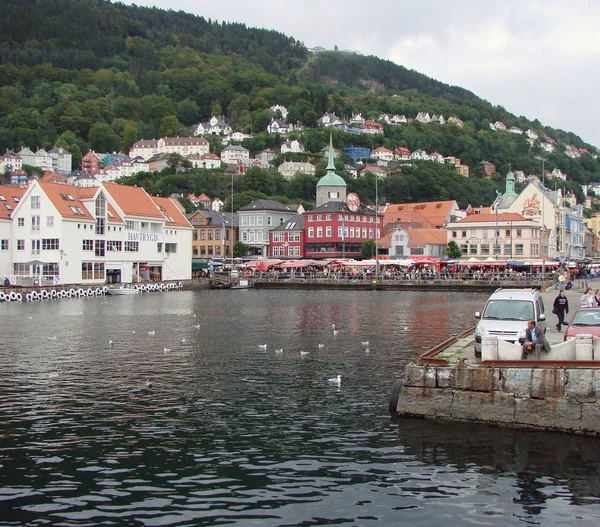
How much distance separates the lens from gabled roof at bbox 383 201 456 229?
426 feet

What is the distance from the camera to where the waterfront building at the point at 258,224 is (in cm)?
12625

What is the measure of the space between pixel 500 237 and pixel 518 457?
9529 centimetres

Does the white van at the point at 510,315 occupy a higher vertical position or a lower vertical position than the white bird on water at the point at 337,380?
higher

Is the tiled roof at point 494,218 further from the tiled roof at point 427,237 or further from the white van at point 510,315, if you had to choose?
the white van at point 510,315

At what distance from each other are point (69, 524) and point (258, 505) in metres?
3.19

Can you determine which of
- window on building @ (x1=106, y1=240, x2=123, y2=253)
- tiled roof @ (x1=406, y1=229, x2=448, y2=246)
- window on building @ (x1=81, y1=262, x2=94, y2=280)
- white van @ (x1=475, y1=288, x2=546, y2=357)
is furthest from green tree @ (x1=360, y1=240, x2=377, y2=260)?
Answer: white van @ (x1=475, y1=288, x2=546, y2=357)

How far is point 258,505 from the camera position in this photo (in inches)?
480

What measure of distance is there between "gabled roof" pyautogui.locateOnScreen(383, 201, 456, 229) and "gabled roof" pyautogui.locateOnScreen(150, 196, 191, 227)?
167 feet

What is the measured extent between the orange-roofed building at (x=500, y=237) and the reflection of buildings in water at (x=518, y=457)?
8900 centimetres

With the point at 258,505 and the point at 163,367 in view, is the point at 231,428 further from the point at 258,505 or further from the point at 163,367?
the point at 163,367

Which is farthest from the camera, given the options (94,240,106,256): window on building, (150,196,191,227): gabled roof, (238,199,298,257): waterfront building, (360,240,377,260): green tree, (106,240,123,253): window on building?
(238,199,298,257): waterfront building

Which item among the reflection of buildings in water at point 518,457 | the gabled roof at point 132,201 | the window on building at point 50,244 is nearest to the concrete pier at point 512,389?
the reflection of buildings in water at point 518,457

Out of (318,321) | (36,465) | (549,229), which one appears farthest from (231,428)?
(549,229)

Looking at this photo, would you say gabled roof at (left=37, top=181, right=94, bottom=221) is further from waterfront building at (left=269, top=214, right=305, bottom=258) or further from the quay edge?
the quay edge
